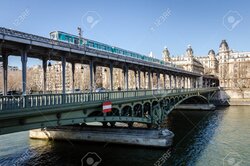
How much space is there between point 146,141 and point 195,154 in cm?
651

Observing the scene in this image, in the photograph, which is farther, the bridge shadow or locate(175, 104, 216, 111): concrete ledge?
locate(175, 104, 216, 111): concrete ledge

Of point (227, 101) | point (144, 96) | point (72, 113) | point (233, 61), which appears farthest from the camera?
point (233, 61)

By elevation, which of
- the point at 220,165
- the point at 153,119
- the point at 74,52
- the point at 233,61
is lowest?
the point at 220,165

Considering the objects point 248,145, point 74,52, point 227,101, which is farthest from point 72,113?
point 227,101

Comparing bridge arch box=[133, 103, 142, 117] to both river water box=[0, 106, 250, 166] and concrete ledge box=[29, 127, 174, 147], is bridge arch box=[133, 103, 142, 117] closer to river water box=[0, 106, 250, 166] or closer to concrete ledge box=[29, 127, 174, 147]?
concrete ledge box=[29, 127, 174, 147]

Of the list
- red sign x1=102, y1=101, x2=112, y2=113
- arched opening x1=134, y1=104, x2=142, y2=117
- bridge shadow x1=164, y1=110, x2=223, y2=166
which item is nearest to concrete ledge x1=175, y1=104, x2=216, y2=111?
bridge shadow x1=164, y1=110, x2=223, y2=166

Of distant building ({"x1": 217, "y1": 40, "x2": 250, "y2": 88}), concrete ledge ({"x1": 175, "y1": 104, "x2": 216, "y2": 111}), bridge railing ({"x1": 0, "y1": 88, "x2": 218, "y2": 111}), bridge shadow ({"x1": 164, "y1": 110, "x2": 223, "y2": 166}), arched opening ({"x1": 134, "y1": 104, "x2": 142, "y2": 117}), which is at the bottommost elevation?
bridge shadow ({"x1": 164, "y1": 110, "x2": 223, "y2": 166})

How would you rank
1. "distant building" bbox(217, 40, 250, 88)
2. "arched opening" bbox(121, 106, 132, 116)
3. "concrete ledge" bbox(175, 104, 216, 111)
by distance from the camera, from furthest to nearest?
"distant building" bbox(217, 40, 250, 88), "concrete ledge" bbox(175, 104, 216, 111), "arched opening" bbox(121, 106, 132, 116)

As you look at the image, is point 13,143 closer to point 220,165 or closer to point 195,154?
point 195,154

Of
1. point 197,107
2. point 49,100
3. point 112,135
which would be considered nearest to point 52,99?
point 49,100

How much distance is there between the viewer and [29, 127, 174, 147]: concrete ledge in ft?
116

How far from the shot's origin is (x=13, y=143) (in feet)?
120

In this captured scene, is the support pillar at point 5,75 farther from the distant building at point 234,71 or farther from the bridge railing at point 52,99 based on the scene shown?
the distant building at point 234,71

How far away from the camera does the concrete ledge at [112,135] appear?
3544 cm
